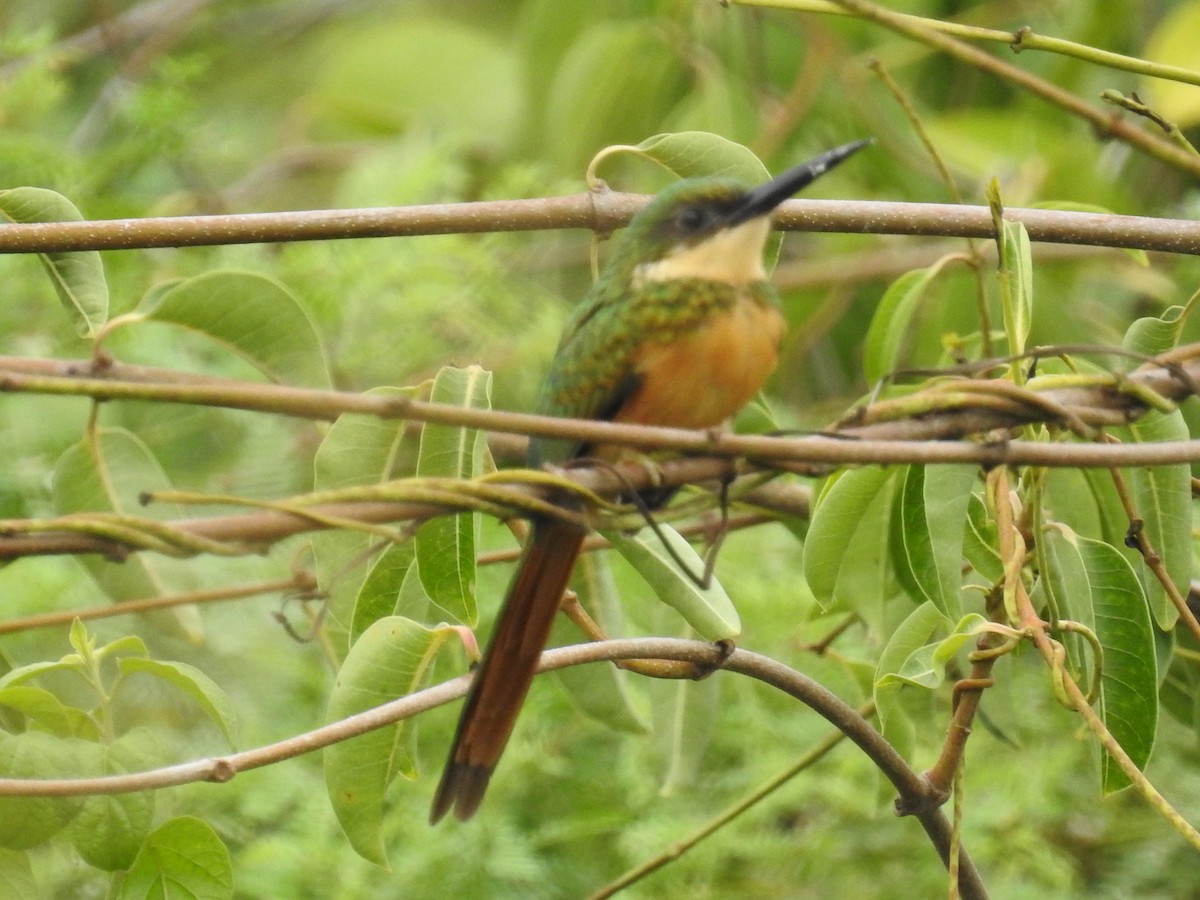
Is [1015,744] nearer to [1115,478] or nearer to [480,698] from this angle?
[1115,478]

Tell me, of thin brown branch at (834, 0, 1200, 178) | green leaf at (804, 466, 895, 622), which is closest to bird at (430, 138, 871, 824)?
green leaf at (804, 466, 895, 622)

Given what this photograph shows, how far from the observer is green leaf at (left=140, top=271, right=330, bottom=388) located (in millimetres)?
1204

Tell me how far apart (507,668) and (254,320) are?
1.19 feet

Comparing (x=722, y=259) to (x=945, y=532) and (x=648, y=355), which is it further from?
(x=945, y=532)

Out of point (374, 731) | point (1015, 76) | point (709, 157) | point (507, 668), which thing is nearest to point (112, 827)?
point (374, 731)

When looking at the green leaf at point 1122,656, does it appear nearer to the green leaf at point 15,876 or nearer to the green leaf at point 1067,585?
the green leaf at point 1067,585

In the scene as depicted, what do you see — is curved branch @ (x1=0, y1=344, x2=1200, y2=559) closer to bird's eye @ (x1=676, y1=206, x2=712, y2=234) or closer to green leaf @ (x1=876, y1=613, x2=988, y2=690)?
green leaf @ (x1=876, y1=613, x2=988, y2=690)

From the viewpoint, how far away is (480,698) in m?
1.12

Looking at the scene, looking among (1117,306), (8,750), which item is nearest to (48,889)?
(8,750)

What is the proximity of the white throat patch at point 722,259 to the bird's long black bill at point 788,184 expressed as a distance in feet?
0.04

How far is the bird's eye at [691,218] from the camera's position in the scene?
1.37 metres

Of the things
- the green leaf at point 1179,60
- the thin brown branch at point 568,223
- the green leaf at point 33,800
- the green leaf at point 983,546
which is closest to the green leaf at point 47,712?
the green leaf at point 33,800

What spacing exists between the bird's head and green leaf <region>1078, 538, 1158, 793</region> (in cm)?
38

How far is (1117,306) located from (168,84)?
2170mm
